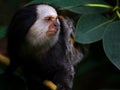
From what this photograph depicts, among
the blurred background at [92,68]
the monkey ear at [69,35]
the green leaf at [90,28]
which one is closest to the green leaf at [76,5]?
the green leaf at [90,28]

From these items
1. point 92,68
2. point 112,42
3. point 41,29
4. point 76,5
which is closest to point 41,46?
Result: point 41,29

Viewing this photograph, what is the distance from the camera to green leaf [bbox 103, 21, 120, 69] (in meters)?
1.35

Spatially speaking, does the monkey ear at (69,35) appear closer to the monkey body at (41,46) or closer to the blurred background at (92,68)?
the monkey body at (41,46)

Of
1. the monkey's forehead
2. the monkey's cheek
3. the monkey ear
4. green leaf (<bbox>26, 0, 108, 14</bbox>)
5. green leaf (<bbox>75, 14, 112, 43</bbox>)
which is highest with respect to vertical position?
green leaf (<bbox>26, 0, 108, 14</bbox>)

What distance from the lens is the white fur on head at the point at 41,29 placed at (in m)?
1.58

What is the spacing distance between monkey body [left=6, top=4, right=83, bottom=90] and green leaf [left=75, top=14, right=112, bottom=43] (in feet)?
0.47

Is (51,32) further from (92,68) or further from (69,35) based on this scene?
(92,68)

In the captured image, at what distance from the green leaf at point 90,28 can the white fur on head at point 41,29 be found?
0.15 m

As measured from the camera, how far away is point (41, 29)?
158cm

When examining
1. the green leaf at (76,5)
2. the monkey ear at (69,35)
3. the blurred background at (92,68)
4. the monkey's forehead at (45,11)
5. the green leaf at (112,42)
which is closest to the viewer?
the green leaf at (112,42)

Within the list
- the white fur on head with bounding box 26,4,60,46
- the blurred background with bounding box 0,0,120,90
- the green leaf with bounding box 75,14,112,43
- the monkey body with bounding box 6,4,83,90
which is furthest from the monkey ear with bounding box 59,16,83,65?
the blurred background with bounding box 0,0,120,90

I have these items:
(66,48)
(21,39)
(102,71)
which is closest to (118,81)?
(102,71)

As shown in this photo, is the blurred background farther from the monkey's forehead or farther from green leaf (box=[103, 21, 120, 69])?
green leaf (box=[103, 21, 120, 69])

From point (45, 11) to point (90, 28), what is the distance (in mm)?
212
